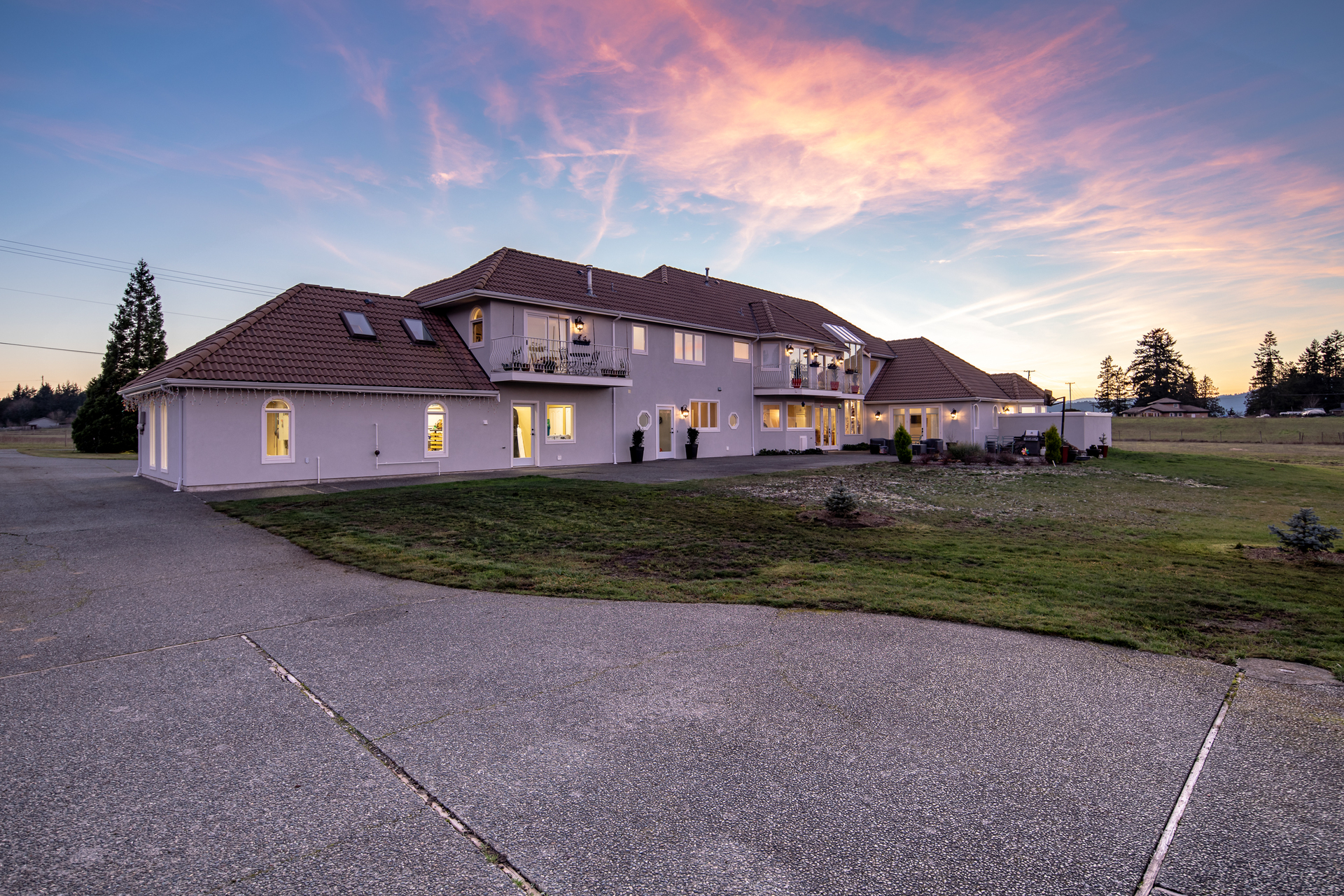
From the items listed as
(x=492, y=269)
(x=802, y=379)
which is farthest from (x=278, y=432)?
(x=802, y=379)

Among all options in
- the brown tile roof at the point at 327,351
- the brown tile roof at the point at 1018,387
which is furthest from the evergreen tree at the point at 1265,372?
the brown tile roof at the point at 327,351

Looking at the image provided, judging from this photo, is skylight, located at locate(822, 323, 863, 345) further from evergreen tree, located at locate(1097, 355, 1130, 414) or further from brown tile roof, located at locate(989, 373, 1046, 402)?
evergreen tree, located at locate(1097, 355, 1130, 414)

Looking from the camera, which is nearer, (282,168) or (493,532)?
(493,532)

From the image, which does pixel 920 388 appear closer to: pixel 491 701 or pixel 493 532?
pixel 493 532

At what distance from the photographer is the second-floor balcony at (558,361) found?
21.8m

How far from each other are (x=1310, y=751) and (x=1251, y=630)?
8.97ft

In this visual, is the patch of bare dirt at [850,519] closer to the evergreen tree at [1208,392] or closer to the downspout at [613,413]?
the downspout at [613,413]

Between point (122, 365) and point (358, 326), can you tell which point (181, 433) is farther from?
point (122, 365)

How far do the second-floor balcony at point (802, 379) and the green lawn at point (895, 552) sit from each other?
1428 centimetres

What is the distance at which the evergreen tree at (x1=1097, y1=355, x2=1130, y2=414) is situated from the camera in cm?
11312

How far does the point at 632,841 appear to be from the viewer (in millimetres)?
2656

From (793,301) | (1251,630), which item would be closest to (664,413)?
(793,301)

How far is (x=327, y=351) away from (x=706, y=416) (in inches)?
599

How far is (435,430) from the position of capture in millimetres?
20781
